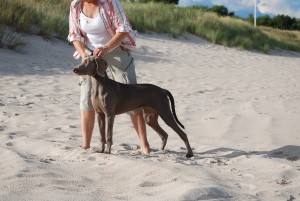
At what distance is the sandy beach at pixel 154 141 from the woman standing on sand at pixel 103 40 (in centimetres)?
37

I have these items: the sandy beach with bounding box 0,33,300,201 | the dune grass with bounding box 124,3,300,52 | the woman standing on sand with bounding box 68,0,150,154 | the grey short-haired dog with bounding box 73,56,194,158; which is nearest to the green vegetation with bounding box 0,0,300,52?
the dune grass with bounding box 124,3,300,52

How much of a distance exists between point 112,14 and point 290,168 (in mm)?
2129

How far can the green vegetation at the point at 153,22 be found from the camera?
1319 cm

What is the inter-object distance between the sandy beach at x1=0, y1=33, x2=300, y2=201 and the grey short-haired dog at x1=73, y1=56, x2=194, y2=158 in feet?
1.08

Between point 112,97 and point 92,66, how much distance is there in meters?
0.33

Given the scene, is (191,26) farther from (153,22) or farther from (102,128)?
(102,128)

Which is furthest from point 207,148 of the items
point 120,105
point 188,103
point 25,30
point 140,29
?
point 140,29

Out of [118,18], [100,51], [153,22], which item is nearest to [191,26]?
[153,22]

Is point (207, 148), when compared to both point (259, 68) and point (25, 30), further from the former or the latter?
point (259, 68)

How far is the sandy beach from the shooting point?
3.69m

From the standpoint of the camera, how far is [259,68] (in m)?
16.7

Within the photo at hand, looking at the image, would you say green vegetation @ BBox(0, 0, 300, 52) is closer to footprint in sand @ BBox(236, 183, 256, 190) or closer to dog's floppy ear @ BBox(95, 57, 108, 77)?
dog's floppy ear @ BBox(95, 57, 108, 77)

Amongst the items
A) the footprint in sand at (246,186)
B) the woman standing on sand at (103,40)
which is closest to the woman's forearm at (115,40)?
the woman standing on sand at (103,40)

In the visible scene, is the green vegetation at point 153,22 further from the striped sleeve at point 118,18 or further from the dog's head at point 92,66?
the dog's head at point 92,66
